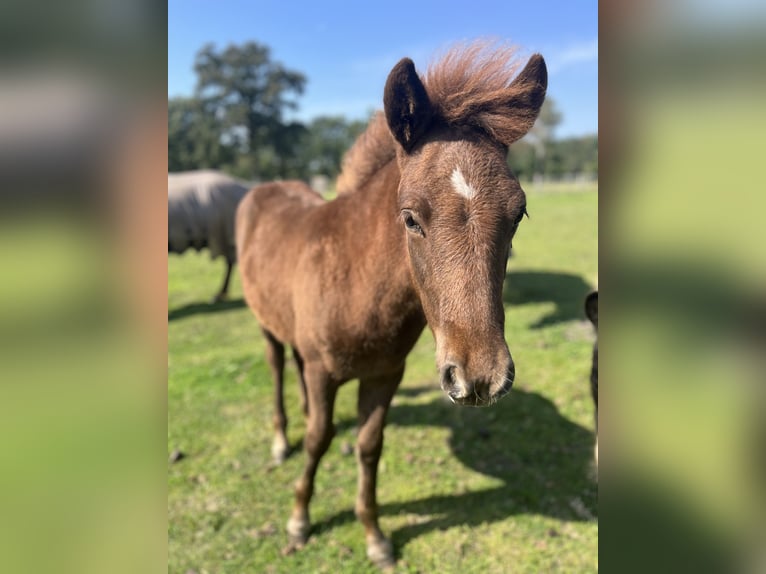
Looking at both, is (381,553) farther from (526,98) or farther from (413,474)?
(526,98)

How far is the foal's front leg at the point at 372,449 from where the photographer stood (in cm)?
308

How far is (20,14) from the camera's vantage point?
22.6 inches

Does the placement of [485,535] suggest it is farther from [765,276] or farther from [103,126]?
[103,126]

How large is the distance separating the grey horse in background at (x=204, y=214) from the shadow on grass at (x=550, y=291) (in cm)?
591

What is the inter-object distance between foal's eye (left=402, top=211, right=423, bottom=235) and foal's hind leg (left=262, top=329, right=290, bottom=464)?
116 inches

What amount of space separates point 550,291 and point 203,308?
273 inches

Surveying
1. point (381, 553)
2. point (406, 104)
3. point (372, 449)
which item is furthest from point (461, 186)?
point (381, 553)

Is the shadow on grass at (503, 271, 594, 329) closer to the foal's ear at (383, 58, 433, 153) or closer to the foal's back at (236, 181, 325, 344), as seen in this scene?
the foal's back at (236, 181, 325, 344)

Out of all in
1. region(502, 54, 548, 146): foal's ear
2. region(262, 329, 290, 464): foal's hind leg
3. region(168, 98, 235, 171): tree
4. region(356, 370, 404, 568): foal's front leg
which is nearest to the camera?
region(502, 54, 548, 146): foal's ear

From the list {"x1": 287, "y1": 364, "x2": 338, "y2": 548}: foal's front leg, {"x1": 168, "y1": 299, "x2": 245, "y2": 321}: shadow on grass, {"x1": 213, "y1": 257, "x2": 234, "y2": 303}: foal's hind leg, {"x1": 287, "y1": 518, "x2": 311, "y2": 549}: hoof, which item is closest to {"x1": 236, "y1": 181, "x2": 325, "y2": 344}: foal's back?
{"x1": 287, "y1": 364, "x2": 338, "y2": 548}: foal's front leg

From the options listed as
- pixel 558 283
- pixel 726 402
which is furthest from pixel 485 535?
pixel 558 283

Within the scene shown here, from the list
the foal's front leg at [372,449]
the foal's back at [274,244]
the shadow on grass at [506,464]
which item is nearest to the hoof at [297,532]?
the shadow on grass at [506,464]

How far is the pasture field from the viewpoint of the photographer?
319cm

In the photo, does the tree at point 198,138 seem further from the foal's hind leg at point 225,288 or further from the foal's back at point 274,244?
the foal's back at point 274,244
